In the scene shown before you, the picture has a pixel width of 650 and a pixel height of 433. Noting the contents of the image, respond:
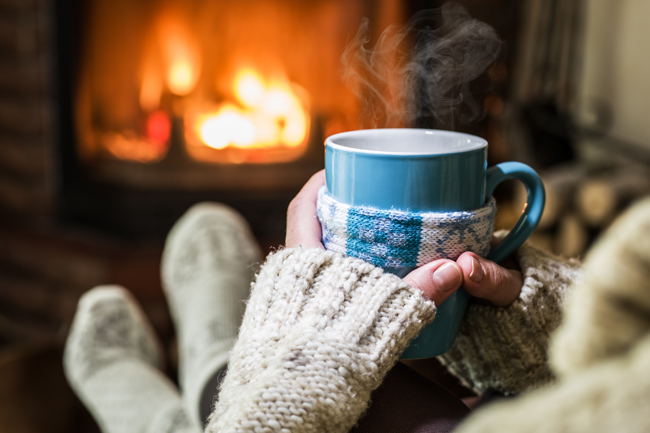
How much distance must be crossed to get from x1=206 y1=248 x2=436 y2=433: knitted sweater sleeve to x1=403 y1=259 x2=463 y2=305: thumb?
0.4 inches

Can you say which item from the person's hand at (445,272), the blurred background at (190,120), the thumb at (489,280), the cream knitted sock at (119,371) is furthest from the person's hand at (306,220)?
the blurred background at (190,120)

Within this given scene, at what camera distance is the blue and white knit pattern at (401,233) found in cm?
40

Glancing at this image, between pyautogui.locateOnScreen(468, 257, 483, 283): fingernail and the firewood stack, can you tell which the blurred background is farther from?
pyautogui.locateOnScreen(468, 257, 483, 283): fingernail

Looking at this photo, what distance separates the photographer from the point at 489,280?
0.42 meters

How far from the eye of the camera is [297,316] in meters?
0.38

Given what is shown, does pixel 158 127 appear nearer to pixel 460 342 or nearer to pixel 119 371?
Answer: pixel 119 371

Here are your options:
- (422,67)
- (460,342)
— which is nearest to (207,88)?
(422,67)

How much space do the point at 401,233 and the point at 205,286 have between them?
557mm

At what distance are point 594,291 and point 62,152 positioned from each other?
1538mm

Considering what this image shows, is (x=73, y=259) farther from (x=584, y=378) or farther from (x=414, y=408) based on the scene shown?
(x=584, y=378)

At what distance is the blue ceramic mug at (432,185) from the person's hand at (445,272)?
0.02m

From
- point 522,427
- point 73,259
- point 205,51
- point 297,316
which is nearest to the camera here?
point 522,427

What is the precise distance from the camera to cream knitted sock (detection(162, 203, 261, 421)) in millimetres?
753

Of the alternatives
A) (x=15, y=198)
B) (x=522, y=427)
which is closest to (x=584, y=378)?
(x=522, y=427)
